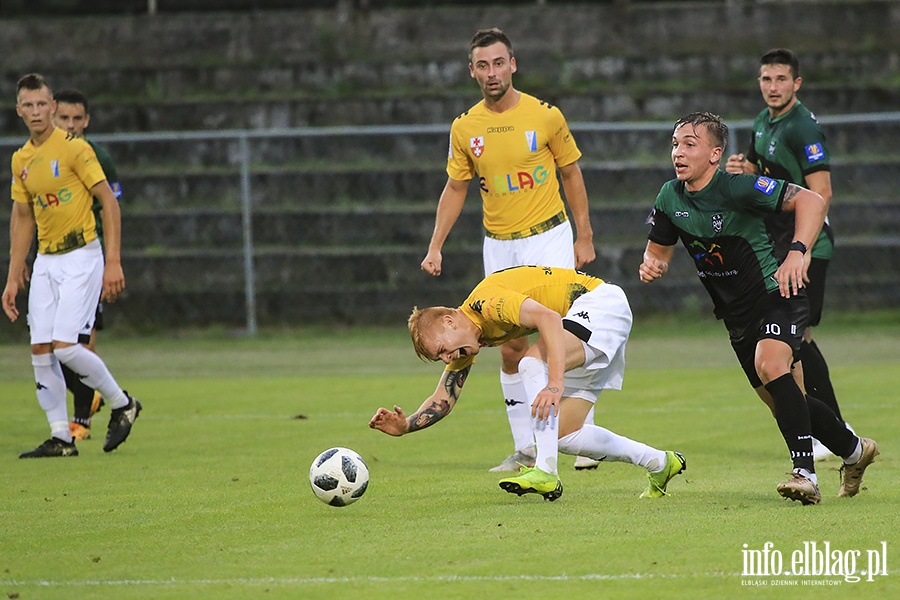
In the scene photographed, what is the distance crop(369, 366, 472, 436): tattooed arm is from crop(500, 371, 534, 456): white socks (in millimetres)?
1165

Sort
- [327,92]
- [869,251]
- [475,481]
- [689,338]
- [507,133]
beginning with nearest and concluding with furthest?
[475,481] < [507,133] < [689,338] < [869,251] < [327,92]

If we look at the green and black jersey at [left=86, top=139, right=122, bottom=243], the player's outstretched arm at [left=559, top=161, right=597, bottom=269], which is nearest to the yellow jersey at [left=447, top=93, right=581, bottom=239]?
the player's outstretched arm at [left=559, top=161, right=597, bottom=269]

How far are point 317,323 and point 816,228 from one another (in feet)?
44.1

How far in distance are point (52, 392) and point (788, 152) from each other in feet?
16.6


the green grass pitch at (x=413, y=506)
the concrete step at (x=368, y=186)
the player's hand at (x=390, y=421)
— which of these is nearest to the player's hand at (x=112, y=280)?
the green grass pitch at (x=413, y=506)

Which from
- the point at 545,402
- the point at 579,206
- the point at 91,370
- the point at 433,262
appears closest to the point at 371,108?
the point at 91,370

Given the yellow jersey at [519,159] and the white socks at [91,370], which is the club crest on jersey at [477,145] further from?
the white socks at [91,370]

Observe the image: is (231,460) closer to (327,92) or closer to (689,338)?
(689,338)

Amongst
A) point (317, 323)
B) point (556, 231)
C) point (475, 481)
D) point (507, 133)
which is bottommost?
point (317, 323)

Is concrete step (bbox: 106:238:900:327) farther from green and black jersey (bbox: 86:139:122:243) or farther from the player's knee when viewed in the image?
the player's knee

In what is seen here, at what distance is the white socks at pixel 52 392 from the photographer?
9.59m

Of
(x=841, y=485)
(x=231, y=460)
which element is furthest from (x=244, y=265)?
(x=841, y=485)

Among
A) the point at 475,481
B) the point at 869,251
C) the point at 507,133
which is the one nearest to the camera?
the point at 475,481

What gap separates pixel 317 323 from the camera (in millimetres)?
19688
